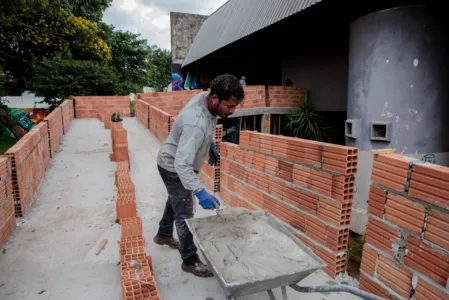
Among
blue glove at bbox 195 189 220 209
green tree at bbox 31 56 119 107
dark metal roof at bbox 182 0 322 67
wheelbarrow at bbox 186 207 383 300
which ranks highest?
dark metal roof at bbox 182 0 322 67

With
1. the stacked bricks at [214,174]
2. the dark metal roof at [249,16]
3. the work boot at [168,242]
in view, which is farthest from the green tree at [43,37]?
the work boot at [168,242]

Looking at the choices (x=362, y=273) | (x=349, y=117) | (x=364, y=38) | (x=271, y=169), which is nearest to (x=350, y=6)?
(x=364, y=38)

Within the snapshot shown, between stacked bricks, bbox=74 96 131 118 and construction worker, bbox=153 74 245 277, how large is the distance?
14.0 meters

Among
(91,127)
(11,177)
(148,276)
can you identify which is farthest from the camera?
(91,127)

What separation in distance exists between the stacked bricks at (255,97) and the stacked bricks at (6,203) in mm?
8332

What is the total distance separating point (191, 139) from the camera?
2574 mm

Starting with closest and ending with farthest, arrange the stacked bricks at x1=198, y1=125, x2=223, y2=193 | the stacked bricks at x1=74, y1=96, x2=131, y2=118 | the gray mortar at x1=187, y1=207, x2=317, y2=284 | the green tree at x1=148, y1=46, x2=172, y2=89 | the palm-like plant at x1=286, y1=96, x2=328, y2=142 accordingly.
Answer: the gray mortar at x1=187, y1=207, x2=317, y2=284, the stacked bricks at x1=198, y1=125, x2=223, y2=193, the palm-like plant at x1=286, y1=96, x2=328, y2=142, the stacked bricks at x1=74, y1=96, x2=131, y2=118, the green tree at x1=148, y1=46, x2=172, y2=89

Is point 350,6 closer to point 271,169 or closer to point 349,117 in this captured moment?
point 349,117

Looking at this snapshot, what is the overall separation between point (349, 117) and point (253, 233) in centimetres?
648

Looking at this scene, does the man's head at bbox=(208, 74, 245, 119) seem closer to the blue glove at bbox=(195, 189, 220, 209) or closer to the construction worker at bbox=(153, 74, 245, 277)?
the construction worker at bbox=(153, 74, 245, 277)

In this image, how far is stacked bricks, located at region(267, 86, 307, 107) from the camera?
38.9ft

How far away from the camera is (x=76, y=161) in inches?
298

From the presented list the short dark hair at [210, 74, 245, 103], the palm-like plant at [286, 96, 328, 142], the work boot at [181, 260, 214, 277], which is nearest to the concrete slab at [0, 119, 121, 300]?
the work boot at [181, 260, 214, 277]

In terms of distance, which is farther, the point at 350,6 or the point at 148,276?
the point at 350,6
